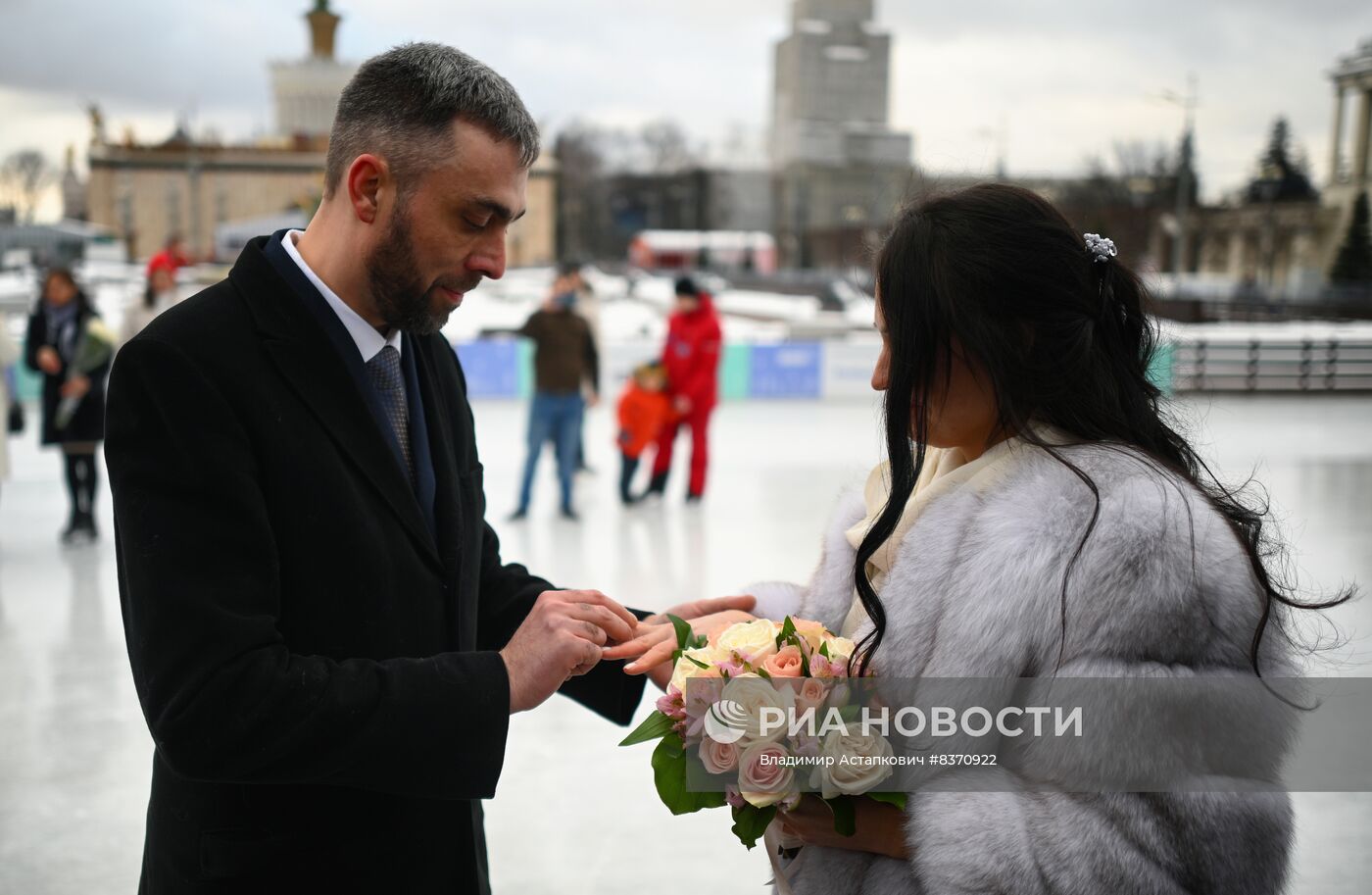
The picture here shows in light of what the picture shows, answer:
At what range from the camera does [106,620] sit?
5684 millimetres

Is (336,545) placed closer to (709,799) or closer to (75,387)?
(709,799)

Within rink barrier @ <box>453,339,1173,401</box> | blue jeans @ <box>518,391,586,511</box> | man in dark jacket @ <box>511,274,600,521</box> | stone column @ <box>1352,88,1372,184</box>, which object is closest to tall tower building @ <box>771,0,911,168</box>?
stone column @ <box>1352,88,1372,184</box>

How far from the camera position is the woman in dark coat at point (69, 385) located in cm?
719

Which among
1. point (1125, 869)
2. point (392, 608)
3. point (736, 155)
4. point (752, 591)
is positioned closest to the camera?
point (1125, 869)

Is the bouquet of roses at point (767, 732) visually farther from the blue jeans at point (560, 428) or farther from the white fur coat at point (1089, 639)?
the blue jeans at point (560, 428)

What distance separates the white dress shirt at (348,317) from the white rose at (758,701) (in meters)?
0.74

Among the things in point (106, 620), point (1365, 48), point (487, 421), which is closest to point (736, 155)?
point (1365, 48)

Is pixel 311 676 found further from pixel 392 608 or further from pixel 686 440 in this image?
pixel 686 440

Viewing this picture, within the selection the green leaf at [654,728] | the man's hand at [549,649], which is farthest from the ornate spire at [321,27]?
the green leaf at [654,728]

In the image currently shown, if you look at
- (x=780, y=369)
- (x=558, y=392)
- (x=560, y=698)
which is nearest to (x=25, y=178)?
(x=780, y=369)

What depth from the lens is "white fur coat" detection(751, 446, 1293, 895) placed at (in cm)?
125

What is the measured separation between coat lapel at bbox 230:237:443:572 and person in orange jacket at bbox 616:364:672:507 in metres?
6.91

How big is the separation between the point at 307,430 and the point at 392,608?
277 millimetres

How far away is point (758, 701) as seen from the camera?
1.44 m
